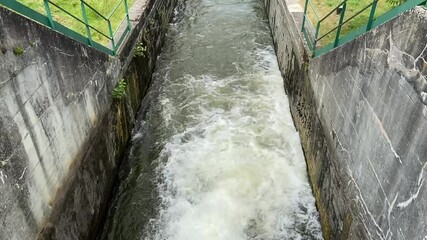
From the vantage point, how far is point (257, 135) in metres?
10.2

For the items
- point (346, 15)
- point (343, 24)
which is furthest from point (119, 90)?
point (346, 15)

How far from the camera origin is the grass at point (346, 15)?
359 inches

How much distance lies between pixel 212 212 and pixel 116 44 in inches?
184

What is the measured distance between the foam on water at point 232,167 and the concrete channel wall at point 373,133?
2.15 feet

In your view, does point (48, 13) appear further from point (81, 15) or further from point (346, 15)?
point (346, 15)

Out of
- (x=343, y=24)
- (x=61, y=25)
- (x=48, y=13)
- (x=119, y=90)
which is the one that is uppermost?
(x=48, y=13)

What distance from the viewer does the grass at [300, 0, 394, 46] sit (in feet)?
29.9

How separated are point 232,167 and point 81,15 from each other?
557 centimetres

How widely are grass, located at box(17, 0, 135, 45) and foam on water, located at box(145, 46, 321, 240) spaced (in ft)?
9.14

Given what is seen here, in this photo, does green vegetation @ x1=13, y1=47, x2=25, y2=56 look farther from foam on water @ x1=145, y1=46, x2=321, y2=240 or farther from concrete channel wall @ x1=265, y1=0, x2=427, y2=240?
concrete channel wall @ x1=265, y1=0, x2=427, y2=240

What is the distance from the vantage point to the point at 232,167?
9211mm

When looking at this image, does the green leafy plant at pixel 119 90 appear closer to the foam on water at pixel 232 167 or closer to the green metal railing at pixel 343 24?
the foam on water at pixel 232 167


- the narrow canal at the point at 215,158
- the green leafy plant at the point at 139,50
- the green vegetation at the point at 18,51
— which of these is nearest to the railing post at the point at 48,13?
the green vegetation at the point at 18,51

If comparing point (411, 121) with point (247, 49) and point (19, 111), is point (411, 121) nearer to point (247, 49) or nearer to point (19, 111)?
point (19, 111)
